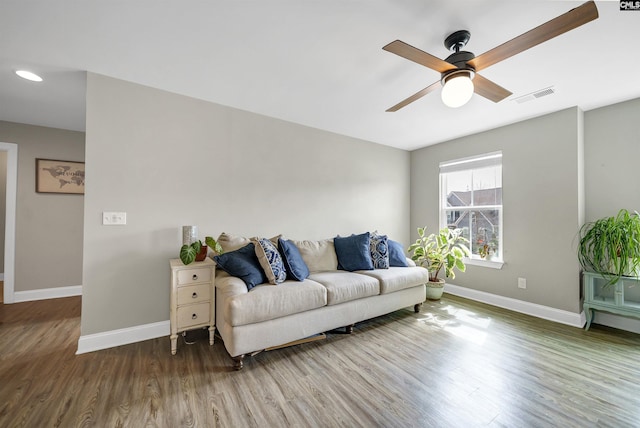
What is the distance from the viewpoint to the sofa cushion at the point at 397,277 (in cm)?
292

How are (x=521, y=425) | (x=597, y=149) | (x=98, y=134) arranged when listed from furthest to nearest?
1. (x=597, y=149)
2. (x=98, y=134)
3. (x=521, y=425)

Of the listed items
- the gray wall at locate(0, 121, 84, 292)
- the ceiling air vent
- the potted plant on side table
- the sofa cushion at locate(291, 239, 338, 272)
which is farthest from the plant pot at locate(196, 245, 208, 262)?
the ceiling air vent

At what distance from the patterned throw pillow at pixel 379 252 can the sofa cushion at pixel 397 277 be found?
0.10m

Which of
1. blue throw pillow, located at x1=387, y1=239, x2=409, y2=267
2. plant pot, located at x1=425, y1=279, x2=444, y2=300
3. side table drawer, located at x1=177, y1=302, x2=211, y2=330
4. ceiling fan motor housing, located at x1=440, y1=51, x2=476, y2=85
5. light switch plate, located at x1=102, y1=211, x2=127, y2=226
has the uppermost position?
ceiling fan motor housing, located at x1=440, y1=51, x2=476, y2=85

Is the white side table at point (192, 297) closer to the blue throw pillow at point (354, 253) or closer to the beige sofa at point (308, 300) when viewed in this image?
the beige sofa at point (308, 300)

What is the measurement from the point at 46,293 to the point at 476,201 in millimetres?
6580

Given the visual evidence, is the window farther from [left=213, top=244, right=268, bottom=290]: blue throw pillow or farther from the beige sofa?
[left=213, top=244, right=268, bottom=290]: blue throw pillow

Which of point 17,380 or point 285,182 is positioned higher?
point 285,182

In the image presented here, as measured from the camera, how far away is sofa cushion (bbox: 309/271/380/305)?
8.36ft

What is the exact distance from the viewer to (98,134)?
2.39m

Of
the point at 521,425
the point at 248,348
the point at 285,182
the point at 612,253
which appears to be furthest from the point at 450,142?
the point at 248,348

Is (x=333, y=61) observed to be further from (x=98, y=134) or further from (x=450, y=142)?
(x=450, y=142)

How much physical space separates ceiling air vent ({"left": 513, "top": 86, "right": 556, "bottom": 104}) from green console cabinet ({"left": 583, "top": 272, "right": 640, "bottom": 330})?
202 cm

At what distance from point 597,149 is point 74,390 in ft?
18.3
